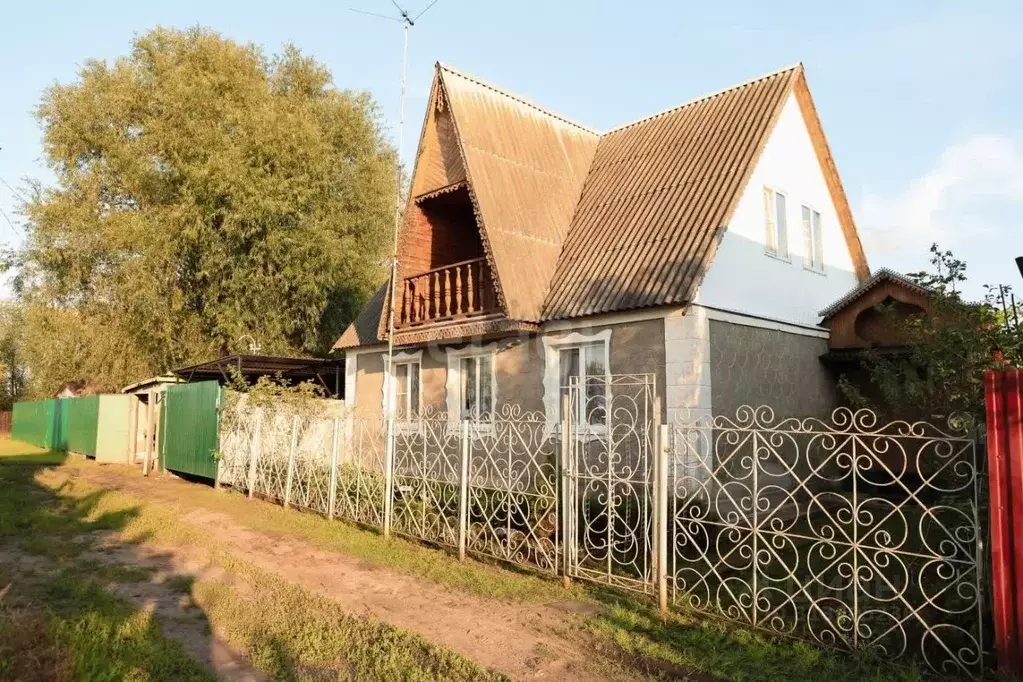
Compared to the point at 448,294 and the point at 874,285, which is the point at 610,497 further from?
the point at 874,285

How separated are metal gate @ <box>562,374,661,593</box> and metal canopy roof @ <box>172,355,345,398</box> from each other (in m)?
7.71

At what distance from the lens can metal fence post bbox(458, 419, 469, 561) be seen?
789 centimetres

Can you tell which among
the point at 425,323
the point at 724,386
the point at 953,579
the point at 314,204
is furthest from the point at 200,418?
the point at 953,579

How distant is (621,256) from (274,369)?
9.34m

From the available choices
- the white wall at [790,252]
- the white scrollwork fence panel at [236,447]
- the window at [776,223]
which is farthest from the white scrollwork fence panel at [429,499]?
the window at [776,223]

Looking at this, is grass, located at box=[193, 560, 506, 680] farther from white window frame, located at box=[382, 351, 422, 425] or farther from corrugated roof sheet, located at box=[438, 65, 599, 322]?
white window frame, located at box=[382, 351, 422, 425]

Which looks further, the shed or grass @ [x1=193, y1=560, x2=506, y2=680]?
the shed

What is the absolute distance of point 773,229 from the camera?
38.6 feet

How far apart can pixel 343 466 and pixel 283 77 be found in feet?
60.8

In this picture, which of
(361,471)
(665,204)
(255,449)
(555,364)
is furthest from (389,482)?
(665,204)

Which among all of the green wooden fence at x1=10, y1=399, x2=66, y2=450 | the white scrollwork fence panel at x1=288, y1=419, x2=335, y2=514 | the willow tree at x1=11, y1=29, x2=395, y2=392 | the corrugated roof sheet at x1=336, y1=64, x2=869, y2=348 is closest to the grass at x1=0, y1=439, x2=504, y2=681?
the white scrollwork fence panel at x1=288, y1=419, x2=335, y2=514

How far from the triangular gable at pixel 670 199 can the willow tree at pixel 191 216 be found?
10784mm

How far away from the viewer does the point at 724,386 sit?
33.0 ft

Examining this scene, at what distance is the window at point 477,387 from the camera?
12.3m
